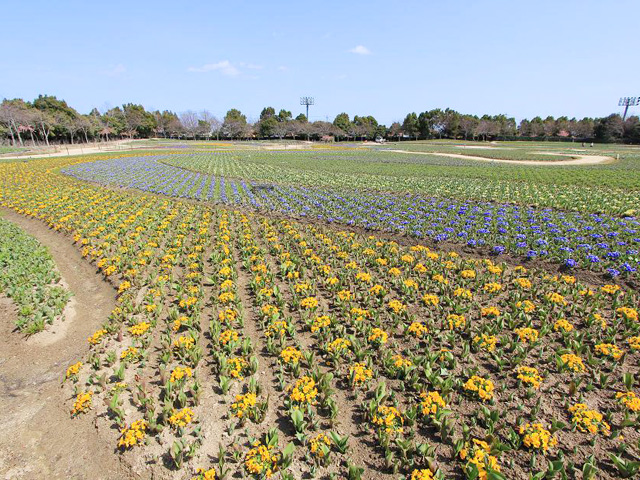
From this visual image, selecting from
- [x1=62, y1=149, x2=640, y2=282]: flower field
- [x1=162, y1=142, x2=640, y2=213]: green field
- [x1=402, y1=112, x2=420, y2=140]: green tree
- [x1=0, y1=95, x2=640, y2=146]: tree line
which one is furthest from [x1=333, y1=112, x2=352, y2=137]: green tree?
[x1=62, y1=149, x2=640, y2=282]: flower field

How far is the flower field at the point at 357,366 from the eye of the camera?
14.9 feet

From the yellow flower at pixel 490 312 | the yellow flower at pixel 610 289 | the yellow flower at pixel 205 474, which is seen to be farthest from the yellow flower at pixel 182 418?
the yellow flower at pixel 610 289

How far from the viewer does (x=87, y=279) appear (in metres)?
10.4

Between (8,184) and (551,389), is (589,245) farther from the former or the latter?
(8,184)

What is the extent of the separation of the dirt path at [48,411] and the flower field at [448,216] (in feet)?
35.6

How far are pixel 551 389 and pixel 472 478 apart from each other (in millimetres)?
2548

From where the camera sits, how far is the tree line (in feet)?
294

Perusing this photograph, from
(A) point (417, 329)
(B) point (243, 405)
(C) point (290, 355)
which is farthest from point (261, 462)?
(A) point (417, 329)

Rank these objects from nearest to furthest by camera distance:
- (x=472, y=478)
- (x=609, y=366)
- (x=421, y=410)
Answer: (x=472, y=478), (x=421, y=410), (x=609, y=366)

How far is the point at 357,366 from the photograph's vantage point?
577 cm

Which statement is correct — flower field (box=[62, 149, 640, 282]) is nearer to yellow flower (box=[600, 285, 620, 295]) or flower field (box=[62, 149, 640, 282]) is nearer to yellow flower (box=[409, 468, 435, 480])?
yellow flower (box=[600, 285, 620, 295])

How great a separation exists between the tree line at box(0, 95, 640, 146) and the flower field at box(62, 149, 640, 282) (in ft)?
275

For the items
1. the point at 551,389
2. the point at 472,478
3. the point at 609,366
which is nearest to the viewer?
the point at 472,478

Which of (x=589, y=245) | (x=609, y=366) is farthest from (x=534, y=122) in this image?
(x=609, y=366)
